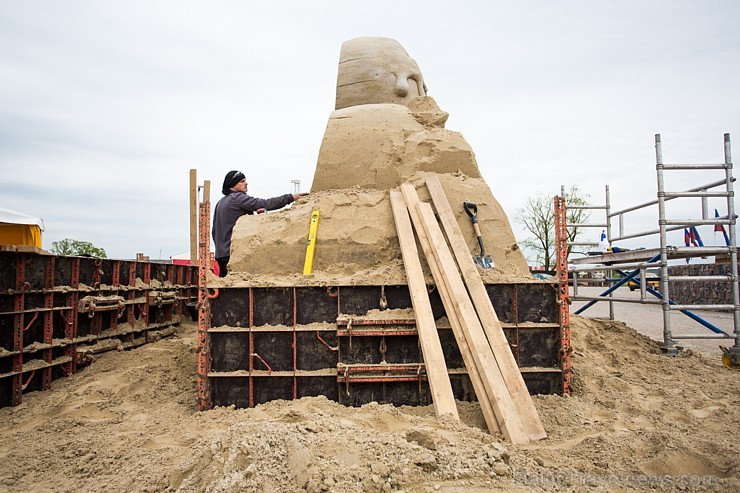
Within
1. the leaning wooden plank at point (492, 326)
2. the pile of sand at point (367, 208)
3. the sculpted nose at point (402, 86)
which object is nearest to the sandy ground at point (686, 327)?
the pile of sand at point (367, 208)

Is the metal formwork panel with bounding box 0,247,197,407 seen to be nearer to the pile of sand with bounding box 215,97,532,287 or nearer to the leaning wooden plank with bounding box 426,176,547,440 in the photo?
the pile of sand with bounding box 215,97,532,287

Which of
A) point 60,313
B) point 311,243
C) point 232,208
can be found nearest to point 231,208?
point 232,208

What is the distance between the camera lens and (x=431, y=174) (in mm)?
6336

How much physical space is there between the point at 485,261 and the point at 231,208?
325cm

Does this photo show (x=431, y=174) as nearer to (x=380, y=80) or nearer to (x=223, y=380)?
(x=380, y=80)

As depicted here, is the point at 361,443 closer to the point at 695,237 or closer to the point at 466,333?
the point at 466,333

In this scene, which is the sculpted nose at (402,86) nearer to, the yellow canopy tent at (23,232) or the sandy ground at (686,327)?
the sandy ground at (686,327)

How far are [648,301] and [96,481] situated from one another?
6.74 m

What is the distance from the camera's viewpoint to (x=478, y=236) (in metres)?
5.74

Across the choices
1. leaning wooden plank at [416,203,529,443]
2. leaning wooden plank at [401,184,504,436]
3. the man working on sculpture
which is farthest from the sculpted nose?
leaning wooden plank at [416,203,529,443]

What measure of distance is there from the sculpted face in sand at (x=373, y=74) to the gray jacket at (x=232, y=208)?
222 cm

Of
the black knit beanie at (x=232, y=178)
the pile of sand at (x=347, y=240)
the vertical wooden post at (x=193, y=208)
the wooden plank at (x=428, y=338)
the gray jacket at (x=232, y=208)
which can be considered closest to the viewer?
the wooden plank at (x=428, y=338)

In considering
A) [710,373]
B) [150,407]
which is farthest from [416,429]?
[710,373]

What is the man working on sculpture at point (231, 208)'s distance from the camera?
6.45 m
